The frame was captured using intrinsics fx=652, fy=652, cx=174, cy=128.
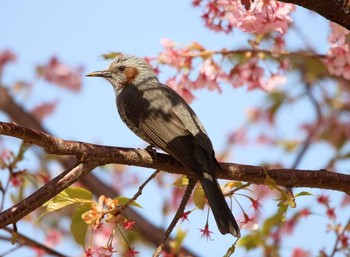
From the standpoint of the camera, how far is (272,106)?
20.8 feet

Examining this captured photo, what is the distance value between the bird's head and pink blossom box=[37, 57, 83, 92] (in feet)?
9.34

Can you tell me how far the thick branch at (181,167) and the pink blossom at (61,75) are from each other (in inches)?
184

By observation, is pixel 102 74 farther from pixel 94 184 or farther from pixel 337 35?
pixel 337 35

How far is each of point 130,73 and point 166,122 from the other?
3.49 ft

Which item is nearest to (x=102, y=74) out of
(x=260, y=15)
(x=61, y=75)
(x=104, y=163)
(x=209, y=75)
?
(x=209, y=75)

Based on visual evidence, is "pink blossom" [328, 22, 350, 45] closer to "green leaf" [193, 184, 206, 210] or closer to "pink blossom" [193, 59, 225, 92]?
"pink blossom" [193, 59, 225, 92]

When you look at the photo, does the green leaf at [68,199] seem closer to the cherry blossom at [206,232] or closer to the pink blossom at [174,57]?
the cherry blossom at [206,232]

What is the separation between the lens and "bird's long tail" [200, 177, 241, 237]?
269cm

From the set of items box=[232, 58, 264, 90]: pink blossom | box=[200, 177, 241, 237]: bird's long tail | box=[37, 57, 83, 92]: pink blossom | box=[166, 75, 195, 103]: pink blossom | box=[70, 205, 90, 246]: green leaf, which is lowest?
box=[70, 205, 90, 246]: green leaf

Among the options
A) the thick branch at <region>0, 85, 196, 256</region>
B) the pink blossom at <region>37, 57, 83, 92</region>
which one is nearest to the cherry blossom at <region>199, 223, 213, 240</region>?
the thick branch at <region>0, 85, 196, 256</region>

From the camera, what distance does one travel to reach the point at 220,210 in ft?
8.89

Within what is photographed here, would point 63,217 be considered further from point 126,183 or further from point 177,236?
point 177,236

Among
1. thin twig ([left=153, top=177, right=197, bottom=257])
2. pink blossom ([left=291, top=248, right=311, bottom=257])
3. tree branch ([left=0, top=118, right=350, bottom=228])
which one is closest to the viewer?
tree branch ([left=0, top=118, right=350, bottom=228])

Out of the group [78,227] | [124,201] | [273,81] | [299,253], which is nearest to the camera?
[124,201]
